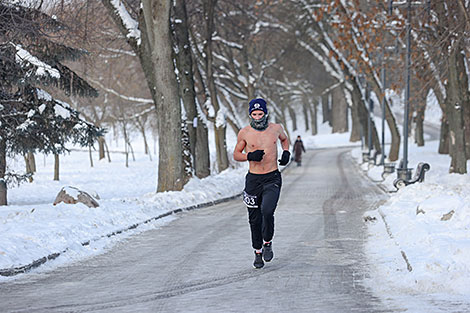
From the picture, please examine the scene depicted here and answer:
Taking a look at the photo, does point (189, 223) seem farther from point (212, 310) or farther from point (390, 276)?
point (212, 310)

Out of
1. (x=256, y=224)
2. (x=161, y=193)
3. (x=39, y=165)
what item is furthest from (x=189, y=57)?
(x=39, y=165)

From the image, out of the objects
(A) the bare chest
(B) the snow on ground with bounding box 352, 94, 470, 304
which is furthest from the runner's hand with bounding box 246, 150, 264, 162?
(B) the snow on ground with bounding box 352, 94, 470, 304

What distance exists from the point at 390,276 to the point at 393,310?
1671 millimetres

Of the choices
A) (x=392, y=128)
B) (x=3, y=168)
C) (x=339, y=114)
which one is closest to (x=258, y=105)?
(x=3, y=168)

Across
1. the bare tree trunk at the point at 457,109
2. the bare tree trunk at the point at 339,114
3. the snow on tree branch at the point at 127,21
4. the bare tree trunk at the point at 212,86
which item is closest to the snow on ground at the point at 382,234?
the snow on tree branch at the point at 127,21

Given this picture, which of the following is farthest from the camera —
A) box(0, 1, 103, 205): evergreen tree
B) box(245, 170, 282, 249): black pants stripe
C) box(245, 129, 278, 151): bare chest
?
box(0, 1, 103, 205): evergreen tree

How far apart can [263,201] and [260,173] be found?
0.35m

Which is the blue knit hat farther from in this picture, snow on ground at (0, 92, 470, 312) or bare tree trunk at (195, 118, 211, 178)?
bare tree trunk at (195, 118, 211, 178)

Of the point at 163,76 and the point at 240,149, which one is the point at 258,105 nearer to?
the point at 240,149

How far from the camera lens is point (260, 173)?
9062mm

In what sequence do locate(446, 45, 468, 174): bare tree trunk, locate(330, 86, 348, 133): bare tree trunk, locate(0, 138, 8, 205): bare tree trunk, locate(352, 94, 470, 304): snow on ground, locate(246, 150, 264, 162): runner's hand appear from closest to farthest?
1. locate(352, 94, 470, 304): snow on ground
2. locate(246, 150, 264, 162): runner's hand
3. locate(0, 138, 8, 205): bare tree trunk
4. locate(446, 45, 468, 174): bare tree trunk
5. locate(330, 86, 348, 133): bare tree trunk

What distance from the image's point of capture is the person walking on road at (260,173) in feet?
29.5

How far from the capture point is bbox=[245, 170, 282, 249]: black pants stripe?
8.97 meters

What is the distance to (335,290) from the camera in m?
7.61
